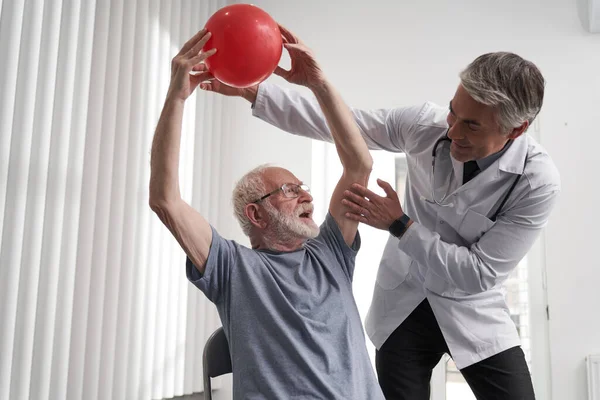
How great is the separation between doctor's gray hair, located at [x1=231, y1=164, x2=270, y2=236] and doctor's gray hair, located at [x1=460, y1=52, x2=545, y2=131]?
68cm

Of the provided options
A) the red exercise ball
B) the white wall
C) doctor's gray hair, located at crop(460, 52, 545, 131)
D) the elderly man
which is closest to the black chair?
the elderly man

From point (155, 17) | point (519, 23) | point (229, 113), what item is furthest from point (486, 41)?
point (155, 17)

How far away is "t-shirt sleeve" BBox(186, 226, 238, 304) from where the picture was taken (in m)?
1.69

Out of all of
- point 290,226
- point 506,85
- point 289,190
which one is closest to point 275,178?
point 289,190

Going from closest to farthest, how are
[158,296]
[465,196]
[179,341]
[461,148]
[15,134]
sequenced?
[461,148] → [465,196] → [15,134] → [158,296] → [179,341]

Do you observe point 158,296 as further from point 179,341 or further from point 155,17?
point 155,17

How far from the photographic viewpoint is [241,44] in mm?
1551

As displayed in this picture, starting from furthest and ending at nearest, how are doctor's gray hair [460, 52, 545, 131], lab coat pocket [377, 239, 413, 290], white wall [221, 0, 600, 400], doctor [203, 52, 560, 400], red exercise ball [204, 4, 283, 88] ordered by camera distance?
white wall [221, 0, 600, 400] < lab coat pocket [377, 239, 413, 290] < doctor [203, 52, 560, 400] < doctor's gray hair [460, 52, 545, 131] < red exercise ball [204, 4, 283, 88]

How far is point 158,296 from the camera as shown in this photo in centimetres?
316

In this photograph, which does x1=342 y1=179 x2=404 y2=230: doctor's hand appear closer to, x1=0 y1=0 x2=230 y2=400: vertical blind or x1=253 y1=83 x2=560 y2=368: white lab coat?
x1=253 y1=83 x2=560 y2=368: white lab coat

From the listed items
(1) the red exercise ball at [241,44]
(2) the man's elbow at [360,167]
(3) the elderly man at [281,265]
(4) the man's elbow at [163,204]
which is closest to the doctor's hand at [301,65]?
(3) the elderly man at [281,265]

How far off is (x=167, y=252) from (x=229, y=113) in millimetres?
1187

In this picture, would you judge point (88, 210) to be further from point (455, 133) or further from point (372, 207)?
point (455, 133)

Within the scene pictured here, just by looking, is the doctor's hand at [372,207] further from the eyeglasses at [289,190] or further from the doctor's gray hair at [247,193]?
the doctor's gray hair at [247,193]
